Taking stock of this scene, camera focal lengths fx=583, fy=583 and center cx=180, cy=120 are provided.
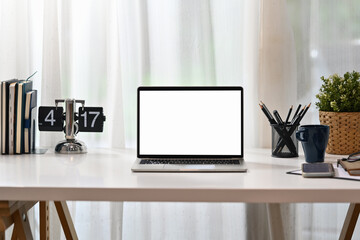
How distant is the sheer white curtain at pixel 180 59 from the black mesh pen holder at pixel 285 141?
250 mm

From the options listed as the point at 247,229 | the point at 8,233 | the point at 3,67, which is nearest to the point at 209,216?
the point at 247,229

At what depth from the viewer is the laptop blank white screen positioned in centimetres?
187

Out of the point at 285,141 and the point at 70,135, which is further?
the point at 70,135

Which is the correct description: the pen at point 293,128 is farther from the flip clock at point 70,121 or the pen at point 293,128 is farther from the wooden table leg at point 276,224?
the flip clock at point 70,121

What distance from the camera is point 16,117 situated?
77.5 inches

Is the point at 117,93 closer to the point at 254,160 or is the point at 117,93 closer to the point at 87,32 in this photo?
the point at 87,32

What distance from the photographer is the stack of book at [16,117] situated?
6.42 ft

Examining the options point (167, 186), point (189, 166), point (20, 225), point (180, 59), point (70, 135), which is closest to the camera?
point (167, 186)

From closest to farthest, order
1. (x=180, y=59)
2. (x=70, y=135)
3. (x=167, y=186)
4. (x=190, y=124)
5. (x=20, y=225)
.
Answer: (x=167, y=186)
(x=20, y=225)
(x=190, y=124)
(x=70, y=135)
(x=180, y=59)

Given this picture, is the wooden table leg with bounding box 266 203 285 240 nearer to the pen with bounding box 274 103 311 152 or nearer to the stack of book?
the pen with bounding box 274 103 311 152

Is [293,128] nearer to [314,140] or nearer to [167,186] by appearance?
[314,140]

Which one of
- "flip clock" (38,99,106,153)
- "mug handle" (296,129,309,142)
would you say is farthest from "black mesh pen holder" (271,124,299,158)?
"flip clock" (38,99,106,153)

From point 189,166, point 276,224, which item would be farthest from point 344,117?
point 189,166

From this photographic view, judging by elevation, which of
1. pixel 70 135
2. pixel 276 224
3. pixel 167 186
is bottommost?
pixel 276 224
